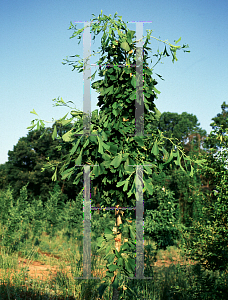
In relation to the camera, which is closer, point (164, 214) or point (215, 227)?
point (215, 227)

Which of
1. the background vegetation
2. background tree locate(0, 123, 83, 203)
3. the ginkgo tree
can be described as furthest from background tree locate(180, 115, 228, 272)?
background tree locate(0, 123, 83, 203)

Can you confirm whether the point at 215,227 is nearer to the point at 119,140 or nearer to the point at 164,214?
the point at 119,140

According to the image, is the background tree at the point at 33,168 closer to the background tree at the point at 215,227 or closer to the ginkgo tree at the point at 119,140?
the background tree at the point at 215,227

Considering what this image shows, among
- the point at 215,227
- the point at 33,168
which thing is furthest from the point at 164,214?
the point at 33,168

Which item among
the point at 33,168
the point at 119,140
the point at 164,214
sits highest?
the point at 33,168

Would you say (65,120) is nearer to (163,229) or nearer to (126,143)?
(126,143)

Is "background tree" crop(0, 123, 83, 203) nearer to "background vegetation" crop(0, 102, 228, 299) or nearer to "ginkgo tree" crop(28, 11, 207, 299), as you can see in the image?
"background vegetation" crop(0, 102, 228, 299)

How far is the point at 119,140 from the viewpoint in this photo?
3.06m

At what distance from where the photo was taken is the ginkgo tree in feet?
9.10

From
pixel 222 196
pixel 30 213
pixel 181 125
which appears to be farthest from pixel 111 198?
pixel 181 125

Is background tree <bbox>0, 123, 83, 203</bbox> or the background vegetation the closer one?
the background vegetation

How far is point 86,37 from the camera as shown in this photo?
125 inches

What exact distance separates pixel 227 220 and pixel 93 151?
2.62 metres

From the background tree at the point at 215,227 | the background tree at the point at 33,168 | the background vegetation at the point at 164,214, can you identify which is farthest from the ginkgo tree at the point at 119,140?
the background tree at the point at 33,168
